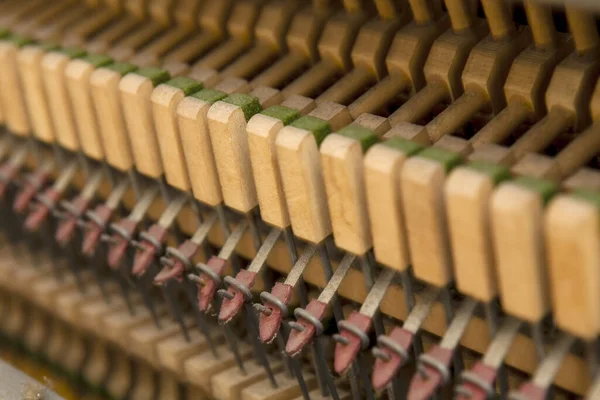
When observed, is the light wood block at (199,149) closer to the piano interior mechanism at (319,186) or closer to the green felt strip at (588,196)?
the piano interior mechanism at (319,186)

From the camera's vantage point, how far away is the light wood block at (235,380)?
1327 millimetres

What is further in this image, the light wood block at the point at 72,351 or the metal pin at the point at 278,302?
the light wood block at the point at 72,351

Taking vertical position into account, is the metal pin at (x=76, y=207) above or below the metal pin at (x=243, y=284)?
below

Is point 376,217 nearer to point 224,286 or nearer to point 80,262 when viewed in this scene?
point 224,286

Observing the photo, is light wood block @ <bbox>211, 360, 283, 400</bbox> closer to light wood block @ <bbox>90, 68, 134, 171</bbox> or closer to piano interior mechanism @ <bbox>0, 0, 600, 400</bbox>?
piano interior mechanism @ <bbox>0, 0, 600, 400</bbox>

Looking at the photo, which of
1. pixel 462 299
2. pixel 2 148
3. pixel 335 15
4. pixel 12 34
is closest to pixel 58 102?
pixel 12 34

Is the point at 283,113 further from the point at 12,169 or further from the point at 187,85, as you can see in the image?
the point at 12,169

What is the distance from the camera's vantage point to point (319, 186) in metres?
1.05

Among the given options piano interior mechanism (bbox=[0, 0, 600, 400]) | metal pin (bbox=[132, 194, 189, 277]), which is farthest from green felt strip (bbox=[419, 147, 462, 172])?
metal pin (bbox=[132, 194, 189, 277])

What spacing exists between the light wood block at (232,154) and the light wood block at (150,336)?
0.40 m

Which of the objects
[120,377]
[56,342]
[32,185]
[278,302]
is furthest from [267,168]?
[56,342]

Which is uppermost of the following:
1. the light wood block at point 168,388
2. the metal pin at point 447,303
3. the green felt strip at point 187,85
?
the green felt strip at point 187,85

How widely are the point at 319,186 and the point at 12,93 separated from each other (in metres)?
0.67

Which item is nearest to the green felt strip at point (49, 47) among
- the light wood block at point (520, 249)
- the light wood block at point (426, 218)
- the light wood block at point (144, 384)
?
the light wood block at point (144, 384)
